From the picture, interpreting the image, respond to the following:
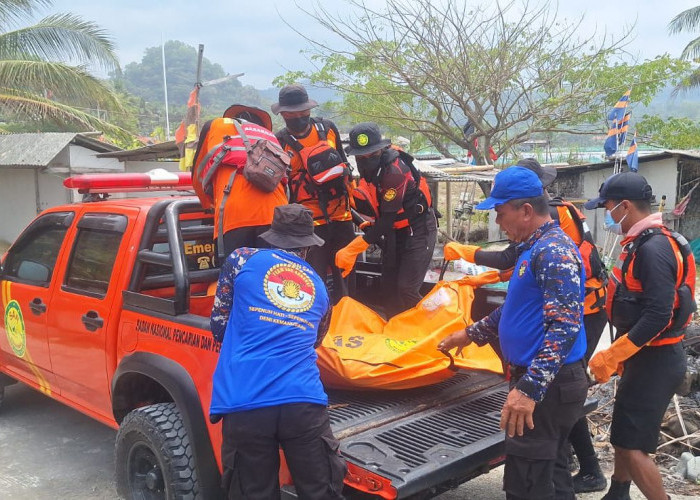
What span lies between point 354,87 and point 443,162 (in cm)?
296

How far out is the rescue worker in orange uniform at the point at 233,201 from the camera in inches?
137

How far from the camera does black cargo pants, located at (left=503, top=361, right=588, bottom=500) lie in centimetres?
239

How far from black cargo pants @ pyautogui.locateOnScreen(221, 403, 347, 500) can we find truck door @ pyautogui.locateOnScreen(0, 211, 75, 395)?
7.06 feet

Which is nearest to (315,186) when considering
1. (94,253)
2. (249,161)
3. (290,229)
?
(249,161)

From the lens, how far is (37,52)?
14.4m

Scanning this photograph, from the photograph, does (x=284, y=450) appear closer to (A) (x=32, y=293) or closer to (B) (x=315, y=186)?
(B) (x=315, y=186)

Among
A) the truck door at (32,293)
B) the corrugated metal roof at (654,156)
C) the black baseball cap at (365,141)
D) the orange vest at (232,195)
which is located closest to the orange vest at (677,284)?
the black baseball cap at (365,141)

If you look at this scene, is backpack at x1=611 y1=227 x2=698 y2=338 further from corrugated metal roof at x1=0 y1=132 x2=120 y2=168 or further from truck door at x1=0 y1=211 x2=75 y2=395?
corrugated metal roof at x1=0 y1=132 x2=120 y2=168

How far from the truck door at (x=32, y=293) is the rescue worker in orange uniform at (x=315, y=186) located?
1.46 m

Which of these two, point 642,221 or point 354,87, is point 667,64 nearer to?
point 354,87

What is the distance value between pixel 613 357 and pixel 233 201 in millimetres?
2080

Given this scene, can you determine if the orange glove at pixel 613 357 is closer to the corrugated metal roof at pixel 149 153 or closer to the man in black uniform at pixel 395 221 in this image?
the man in black uniform at pixel 395 221

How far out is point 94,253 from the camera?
12.3 ft

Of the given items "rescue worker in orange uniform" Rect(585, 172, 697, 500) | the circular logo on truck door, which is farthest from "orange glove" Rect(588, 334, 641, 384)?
the circular logo on truck door
